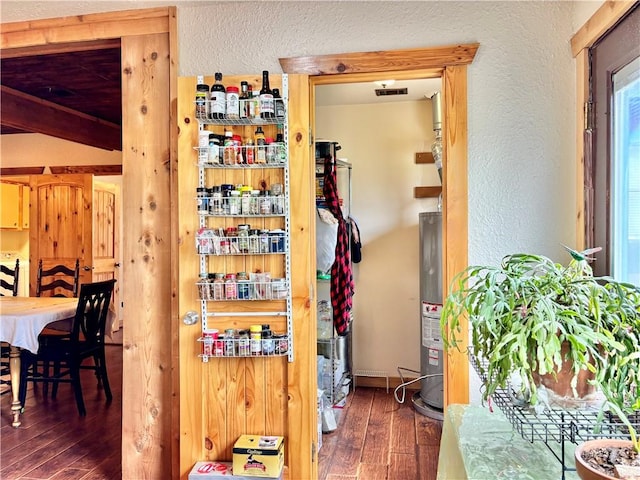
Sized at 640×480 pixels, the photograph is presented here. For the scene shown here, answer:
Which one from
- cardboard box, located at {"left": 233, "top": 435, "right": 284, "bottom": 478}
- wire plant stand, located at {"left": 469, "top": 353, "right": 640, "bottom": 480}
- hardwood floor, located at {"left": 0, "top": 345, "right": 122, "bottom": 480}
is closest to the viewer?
wire plant stand, located at {"left": 469, "top": 353, "right": 640, "bottom": 480}

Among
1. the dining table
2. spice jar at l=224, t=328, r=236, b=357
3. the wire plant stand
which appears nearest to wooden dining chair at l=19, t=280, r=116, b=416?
the dining table

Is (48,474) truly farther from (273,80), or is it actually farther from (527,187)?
(527,187)

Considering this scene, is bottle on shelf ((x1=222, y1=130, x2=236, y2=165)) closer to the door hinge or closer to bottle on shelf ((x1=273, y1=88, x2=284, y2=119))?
bottle on shelf ((x1=273, y1=88, x2=284, y2=119))

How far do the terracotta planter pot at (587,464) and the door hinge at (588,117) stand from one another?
126 centimetres

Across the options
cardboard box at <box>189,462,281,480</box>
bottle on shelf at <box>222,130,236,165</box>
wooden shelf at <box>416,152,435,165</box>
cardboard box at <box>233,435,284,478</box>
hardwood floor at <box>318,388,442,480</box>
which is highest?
wooden shelf at <box>416,152,435,165</box>

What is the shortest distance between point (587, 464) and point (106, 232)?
237 inches

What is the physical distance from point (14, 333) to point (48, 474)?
3.49ft

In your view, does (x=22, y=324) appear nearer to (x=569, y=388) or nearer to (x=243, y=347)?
(x=243, y=347)

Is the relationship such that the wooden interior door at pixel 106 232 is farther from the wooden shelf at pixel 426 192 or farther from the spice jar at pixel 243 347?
the spice jar at pixel 243 347

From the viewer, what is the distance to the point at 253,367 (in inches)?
82.7

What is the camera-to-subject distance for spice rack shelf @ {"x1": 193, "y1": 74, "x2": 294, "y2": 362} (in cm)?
200

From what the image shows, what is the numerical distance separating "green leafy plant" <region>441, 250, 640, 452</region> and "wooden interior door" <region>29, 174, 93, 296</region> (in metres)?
5.58

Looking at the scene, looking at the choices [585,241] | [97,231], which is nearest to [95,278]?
[97,231]

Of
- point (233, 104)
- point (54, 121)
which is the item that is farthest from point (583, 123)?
point (54, 121)
